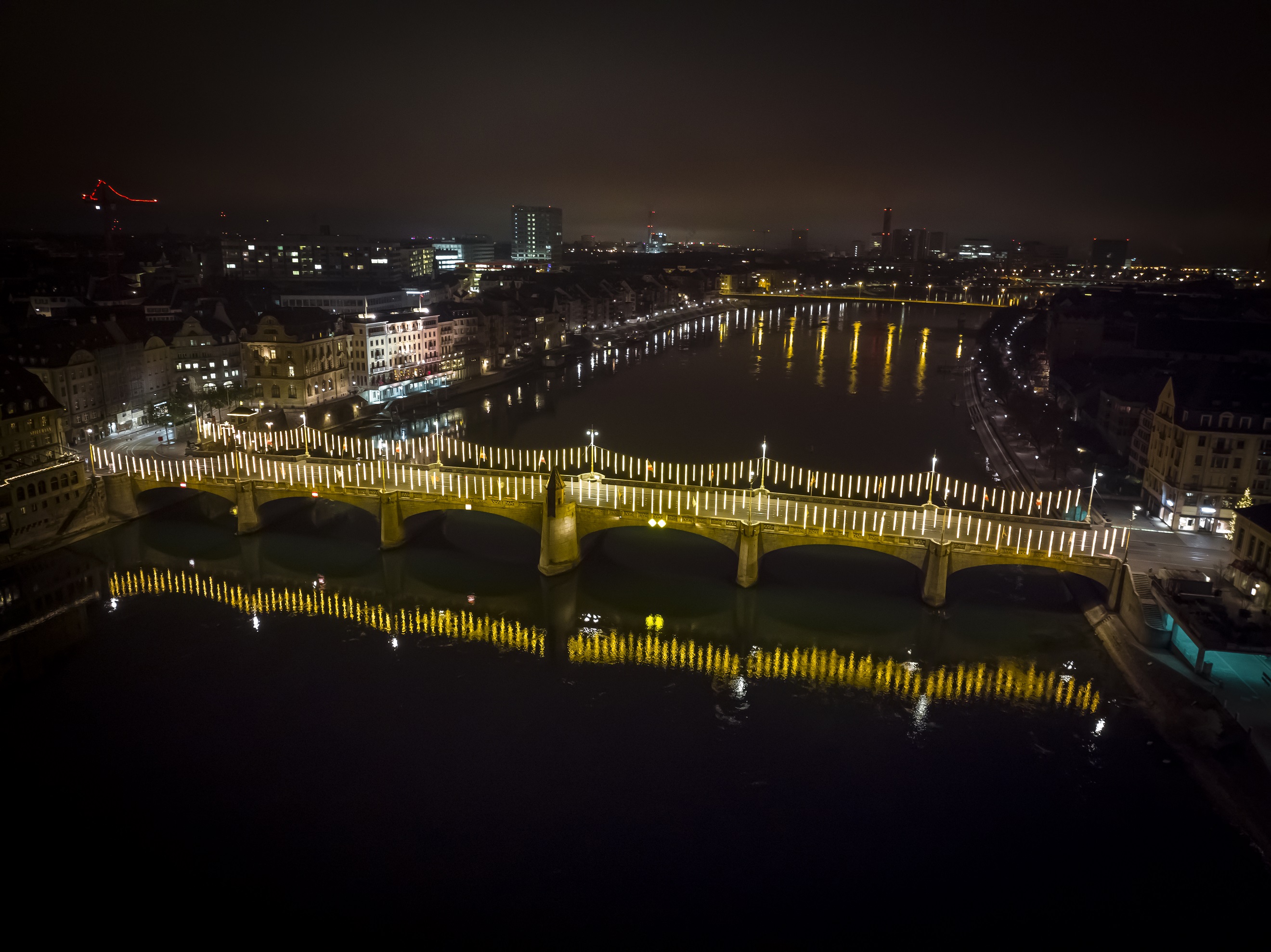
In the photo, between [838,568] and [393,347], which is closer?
[838,568]

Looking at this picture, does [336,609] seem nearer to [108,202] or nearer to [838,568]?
[838,568]

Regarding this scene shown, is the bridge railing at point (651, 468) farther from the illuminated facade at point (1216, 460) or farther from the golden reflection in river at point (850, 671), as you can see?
the golden reflection in river at point (850, 671)

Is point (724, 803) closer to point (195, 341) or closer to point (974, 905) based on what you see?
point (974, 905)

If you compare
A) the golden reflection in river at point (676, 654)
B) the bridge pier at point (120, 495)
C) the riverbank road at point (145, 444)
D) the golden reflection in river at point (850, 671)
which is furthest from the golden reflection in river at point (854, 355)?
the bridge pier at point (120, 495)

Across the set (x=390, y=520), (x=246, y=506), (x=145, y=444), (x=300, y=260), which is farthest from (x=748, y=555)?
(x=300, y=260)

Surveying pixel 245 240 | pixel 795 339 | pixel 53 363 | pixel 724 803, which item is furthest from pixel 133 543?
pixel 245 240

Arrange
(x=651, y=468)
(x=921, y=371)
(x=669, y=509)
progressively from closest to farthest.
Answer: (x=669, y=509) → (x=651, y=468) → (x=921, y=371)
